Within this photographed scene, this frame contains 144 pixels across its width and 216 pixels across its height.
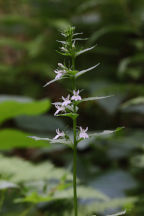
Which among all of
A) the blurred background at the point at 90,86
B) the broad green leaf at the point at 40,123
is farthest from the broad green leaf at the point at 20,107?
the broad green leaf at the point at 40,123

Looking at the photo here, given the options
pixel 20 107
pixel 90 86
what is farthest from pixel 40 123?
pixel 20 107

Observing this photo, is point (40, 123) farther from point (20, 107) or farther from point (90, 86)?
point (20, 107)

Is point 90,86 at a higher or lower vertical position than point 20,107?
higher

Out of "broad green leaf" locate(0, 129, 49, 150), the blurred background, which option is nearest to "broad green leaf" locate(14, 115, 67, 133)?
the blurred background

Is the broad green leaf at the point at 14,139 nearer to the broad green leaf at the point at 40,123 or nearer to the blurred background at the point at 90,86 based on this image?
the blurred background at the point at 90,86

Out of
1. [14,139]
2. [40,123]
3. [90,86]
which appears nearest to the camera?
[14,139]

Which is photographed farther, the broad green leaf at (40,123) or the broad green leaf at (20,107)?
the broad green leaf at (40,123)

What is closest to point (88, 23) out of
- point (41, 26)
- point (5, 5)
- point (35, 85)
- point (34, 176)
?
point (41, 26)

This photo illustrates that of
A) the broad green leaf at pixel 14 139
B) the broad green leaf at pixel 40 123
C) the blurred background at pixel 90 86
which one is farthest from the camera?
the broad green leaf at pixel 40 123

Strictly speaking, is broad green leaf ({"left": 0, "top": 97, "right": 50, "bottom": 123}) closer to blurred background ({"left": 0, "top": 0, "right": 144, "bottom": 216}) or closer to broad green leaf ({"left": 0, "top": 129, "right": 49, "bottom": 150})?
blurred background ({"left": 0, "top": 0, "right": 144, "bottom": 216})
